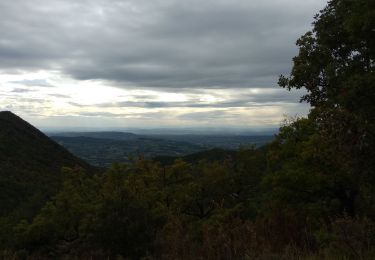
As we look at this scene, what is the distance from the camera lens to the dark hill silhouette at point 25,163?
5688 centimetres

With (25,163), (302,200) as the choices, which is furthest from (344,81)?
(25,163)

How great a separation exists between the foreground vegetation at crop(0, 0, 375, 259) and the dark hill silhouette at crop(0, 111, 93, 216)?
53.2ft

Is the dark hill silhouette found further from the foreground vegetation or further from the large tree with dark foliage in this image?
the large tree with dark foliage

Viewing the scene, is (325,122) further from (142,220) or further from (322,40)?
(142,220)

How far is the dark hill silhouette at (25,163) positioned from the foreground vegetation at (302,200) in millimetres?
16202

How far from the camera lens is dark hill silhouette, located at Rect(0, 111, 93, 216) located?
56875 millimetres

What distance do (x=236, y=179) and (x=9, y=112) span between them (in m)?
96.6

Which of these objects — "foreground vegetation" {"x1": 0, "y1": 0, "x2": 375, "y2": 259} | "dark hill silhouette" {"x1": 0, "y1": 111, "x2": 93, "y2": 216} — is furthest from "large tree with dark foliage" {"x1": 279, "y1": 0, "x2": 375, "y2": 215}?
"dark hill silhouette" {"x1": 0, "y1": 111, "x2": 93, "y2": 216}

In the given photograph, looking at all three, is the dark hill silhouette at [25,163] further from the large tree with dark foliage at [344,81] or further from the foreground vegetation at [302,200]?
the large tree with dark foliage at [344,81]

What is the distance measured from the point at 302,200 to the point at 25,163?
229 ft

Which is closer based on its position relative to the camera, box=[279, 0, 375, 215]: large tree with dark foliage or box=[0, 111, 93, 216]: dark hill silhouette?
box=[279, 0, 375, 215]: large tree with dark foliage

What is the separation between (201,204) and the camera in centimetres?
4444

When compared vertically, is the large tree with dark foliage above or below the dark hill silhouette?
above

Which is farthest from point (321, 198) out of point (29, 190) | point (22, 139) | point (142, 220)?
point (22, 139)
